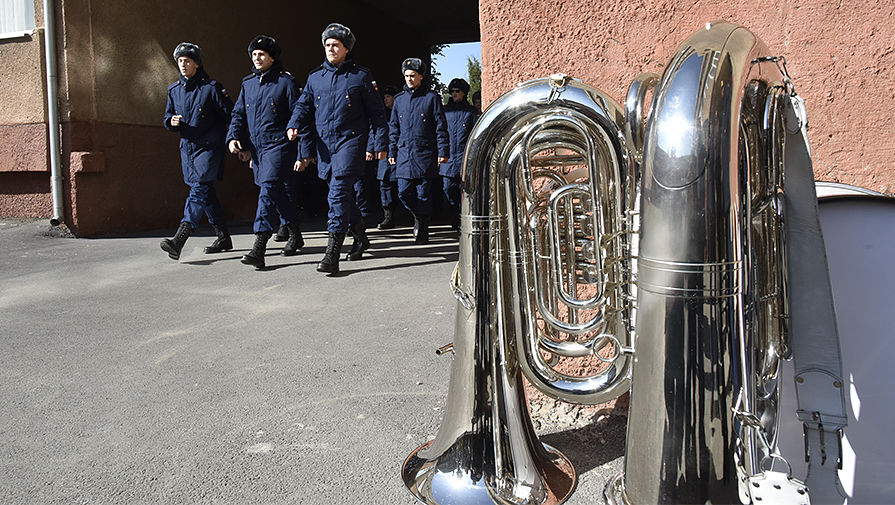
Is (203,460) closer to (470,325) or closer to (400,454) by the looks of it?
(400,454)

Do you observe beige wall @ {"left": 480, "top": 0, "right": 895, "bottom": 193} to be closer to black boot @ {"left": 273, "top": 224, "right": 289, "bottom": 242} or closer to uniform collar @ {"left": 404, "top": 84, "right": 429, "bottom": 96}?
uniform collar @ {"left": 404, "top": 84, "right": 429, "bottom": 96}

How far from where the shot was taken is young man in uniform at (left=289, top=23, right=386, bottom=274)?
5336mm

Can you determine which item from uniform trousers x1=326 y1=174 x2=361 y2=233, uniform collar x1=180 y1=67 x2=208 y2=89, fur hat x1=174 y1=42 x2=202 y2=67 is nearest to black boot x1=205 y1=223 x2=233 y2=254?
uniform collar x1=180 y1=67 x2=208 y2=89

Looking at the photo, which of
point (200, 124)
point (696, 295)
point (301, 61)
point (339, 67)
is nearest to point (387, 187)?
point (200, 124)

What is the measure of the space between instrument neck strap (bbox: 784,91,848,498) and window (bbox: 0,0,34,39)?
878 cm

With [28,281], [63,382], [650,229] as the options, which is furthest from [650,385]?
[28,281]

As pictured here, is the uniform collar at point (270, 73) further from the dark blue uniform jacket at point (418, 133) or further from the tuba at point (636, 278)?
the tuba at point (636, 278)

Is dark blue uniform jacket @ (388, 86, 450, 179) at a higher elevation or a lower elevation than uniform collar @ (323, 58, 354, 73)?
lower

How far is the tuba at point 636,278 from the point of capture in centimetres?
109

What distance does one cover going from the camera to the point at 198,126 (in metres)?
6.23

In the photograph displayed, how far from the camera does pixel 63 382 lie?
2.89 metres

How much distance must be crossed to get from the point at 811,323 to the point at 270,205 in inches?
195

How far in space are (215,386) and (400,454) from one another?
1.08 metres

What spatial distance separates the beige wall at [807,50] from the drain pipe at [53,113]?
7160mm
